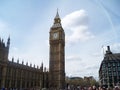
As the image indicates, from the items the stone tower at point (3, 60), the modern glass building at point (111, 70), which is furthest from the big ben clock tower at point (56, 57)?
the stone tower at point (3, 60)

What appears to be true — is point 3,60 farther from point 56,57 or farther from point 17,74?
point 56,57

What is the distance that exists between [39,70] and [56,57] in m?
11.1

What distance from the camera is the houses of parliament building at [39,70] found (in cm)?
6550

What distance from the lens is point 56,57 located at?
90.1m

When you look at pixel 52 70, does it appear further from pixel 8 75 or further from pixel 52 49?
pixel 8 75

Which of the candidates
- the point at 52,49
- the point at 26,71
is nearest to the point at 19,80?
the point at 26,71

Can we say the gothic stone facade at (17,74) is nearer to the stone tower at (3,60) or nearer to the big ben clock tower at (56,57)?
the stone tower at (3,60)

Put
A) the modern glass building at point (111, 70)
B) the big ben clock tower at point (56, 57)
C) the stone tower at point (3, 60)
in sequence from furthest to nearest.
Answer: the big ben clock tower at point (56, 57) → the modern glass building at point (111, 70) → the stone tower at point (3, 60)

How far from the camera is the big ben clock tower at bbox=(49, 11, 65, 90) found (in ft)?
280

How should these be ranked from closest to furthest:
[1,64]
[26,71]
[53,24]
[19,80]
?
[1,64] → [19,80] → [26,71] → [53,24]

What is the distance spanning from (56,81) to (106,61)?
2518cm

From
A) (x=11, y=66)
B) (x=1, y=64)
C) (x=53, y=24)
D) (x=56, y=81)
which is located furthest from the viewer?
(x=53, y=24)

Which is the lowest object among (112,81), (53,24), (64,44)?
(112,81)

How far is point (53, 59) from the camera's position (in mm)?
90250
